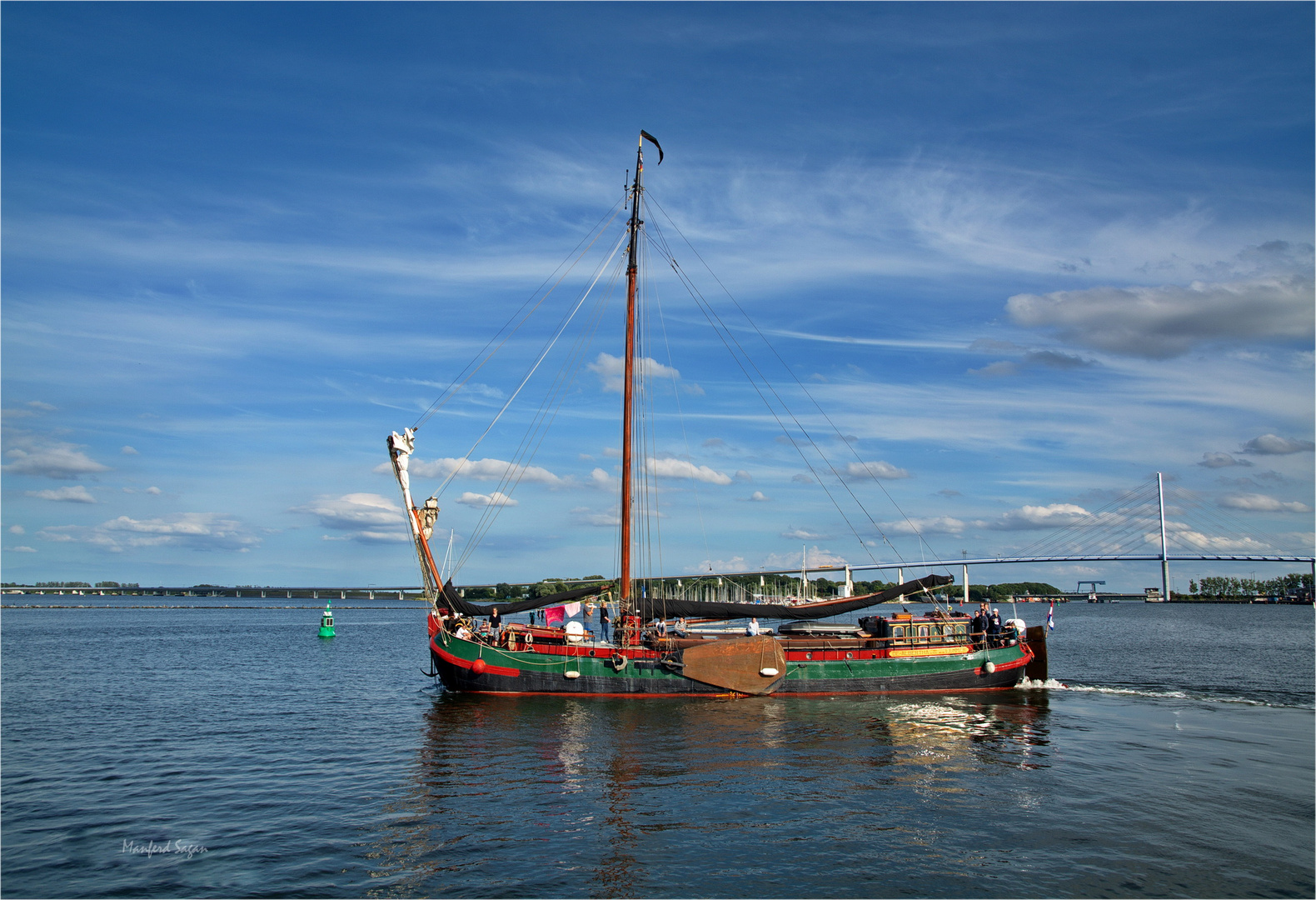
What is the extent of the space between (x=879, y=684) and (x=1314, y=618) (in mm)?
120402

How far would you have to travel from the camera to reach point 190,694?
35.2m

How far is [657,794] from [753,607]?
56.3ft

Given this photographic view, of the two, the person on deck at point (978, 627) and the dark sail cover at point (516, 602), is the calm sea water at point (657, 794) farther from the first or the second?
the dark sail cover at point (516, 602)

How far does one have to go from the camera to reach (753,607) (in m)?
34.9

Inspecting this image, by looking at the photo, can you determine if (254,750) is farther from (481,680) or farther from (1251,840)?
(1251,840)

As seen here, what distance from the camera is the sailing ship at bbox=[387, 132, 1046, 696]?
32094 mm

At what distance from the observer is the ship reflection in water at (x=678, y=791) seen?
45.3 ft

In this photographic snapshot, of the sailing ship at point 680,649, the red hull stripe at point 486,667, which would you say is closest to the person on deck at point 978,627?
the sailing ship at point 680,649

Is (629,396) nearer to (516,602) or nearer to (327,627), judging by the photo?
(516,602)

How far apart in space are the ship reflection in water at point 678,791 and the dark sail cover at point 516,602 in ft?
13.9

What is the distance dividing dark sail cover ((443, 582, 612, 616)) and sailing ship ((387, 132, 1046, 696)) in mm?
59

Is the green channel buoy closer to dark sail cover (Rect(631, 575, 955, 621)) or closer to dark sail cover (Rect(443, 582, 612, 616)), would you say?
dark sail cover (Rect(443, 582, 612, 616))
